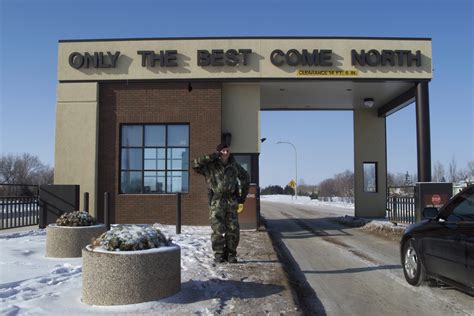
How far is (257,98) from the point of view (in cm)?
1576

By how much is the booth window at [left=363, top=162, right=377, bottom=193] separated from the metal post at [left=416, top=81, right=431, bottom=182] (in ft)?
16.7

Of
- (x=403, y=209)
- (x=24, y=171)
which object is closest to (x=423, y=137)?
(x=403, y=209)

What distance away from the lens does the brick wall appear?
49.8ft

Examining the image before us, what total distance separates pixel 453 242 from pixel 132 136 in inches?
466

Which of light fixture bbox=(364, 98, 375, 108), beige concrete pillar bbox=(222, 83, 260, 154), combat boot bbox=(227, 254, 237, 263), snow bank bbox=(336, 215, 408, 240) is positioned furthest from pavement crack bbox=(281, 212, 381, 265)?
light fixture bbox=(364, 98, 375, 108)

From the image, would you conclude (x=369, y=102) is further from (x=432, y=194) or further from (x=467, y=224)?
(x=467, y=224)

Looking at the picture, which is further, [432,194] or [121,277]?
[432,194]

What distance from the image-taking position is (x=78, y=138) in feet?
50.4

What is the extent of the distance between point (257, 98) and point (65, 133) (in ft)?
21.2

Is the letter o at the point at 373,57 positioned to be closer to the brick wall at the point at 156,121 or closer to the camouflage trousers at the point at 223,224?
the brick wall at the point at 156,121

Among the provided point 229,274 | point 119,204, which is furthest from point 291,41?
point 229,274

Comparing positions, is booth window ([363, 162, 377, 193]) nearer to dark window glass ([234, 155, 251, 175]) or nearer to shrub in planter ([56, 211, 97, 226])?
dark window glass ([234, 155, 251, 175])

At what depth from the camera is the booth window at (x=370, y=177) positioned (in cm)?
2000

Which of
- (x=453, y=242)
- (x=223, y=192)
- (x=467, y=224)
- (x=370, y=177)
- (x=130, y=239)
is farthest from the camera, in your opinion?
(x=370, y=177)
